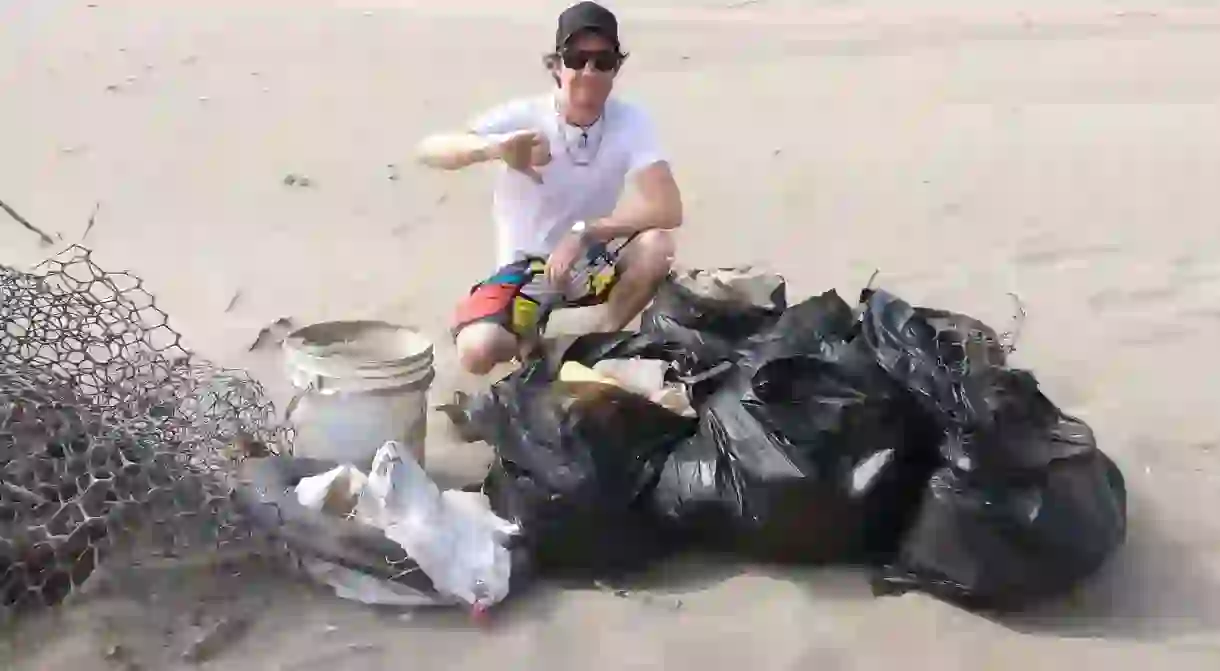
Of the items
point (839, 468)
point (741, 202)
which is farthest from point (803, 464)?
point (741, 202)

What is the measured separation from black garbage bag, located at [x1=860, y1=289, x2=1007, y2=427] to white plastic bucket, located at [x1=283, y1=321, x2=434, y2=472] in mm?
983

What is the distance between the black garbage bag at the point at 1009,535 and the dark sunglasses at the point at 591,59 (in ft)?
4.44

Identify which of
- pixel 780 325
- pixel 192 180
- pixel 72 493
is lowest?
pixel 192 180

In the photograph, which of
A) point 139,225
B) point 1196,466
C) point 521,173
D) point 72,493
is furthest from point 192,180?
point 1196,466

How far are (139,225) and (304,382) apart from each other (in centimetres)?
249

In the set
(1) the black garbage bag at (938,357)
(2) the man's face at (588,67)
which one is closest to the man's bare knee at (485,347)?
(2) the man's face at (588,67)

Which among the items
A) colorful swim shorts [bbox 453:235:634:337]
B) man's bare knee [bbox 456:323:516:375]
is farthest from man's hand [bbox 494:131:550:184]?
man's bare knee [bbox 456:323:516:375]

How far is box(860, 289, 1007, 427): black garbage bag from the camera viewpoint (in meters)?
2.32

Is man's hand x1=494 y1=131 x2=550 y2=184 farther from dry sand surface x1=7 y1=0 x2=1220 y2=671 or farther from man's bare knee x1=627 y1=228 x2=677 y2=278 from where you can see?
dry sand surface x1=7 y1=0 x2=1220 y2=671

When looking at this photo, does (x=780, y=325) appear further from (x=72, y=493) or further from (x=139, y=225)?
(x=139, y=225)

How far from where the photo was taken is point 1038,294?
421 cm

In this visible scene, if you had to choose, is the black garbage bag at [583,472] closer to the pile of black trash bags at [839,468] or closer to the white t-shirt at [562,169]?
the pile of black trash bags at [839,468]

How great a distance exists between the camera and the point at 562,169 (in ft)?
10.8

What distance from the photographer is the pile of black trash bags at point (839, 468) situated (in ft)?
7.53
